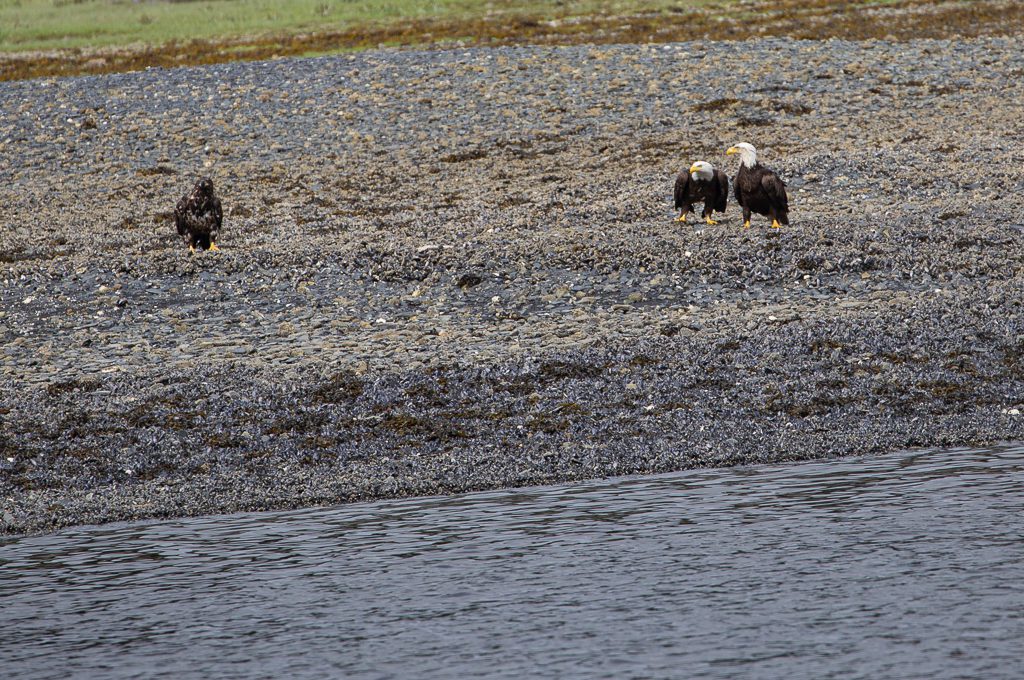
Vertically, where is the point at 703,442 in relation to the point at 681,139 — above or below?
below

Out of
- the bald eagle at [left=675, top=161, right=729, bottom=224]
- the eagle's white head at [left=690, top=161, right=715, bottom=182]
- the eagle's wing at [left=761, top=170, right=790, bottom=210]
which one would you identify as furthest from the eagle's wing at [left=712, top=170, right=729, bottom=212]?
the eagle's wing at [left=761, top=170, right=790, bottom=210]

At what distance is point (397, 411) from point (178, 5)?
63.3m

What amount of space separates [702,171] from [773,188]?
130cm

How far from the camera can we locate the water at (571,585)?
8734 millimetres

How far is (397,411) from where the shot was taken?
1416 centimetres

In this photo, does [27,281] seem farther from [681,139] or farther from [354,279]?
[681,139]

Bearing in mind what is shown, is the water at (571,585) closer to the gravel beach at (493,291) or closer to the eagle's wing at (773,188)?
the gravel beach at (493,291)

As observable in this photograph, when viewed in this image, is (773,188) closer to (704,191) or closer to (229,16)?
(704,191)

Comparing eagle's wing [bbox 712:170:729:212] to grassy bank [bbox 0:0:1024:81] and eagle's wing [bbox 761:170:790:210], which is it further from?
grassy bank [bbox 0:0:1024:81]

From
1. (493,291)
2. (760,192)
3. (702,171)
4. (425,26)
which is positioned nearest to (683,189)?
(702,171)

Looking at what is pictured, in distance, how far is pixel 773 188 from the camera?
19.9 m

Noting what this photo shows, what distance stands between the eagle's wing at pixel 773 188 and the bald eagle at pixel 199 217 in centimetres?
857

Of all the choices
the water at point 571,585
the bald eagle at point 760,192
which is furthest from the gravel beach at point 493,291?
the water at point 571,585

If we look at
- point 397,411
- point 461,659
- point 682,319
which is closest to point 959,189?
point 682,319
